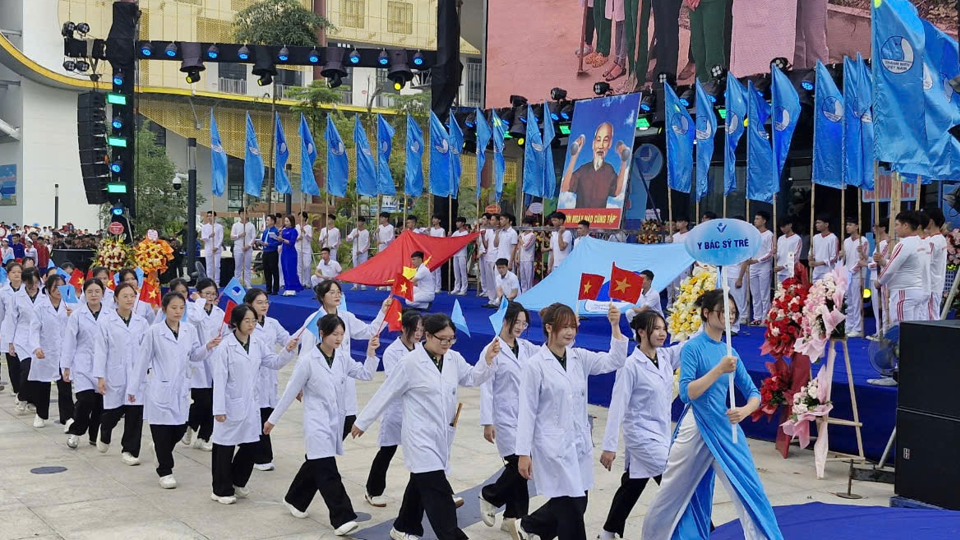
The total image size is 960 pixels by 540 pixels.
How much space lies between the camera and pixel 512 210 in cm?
3547

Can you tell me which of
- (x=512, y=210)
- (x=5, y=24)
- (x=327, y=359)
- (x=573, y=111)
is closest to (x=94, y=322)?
(x=327, y=359)

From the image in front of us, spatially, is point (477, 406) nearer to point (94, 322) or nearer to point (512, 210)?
point (94, 322)

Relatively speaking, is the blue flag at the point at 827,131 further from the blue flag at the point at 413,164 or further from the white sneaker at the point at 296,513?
the blue flag at the point at 413,164

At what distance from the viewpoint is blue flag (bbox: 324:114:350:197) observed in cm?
2003

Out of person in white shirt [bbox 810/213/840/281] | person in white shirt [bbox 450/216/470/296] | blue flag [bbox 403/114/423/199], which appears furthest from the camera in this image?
blue flag [bbox 403/114/423/199]

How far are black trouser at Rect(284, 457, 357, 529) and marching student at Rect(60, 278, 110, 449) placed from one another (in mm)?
2943

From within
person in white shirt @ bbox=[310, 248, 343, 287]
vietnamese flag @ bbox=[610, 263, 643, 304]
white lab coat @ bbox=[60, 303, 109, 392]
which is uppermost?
vietnamese flag @ bbox=[610, 263, 643, 304]

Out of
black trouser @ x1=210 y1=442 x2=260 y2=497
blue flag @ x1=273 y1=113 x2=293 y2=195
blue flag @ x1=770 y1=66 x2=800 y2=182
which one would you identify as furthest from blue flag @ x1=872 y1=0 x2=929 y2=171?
blue flag @ x1=273 y1=113 x2=293 y2=195

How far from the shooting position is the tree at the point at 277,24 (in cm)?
3462

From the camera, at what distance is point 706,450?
5320 mm

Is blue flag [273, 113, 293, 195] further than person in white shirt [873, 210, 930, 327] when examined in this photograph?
Yes

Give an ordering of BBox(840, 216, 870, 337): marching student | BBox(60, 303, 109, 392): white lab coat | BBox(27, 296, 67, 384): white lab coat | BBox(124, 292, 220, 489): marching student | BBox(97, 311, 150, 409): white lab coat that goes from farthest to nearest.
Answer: BBox(840, 216, 870, 337): marching student < BBox(27, 296, 67, 384): white lab coat < BBox(60, 303, 109, 392): white lab coat < BBox(97, 311, 150, 409): white lab coat < BBox(124, 292, 220, 489): marching student

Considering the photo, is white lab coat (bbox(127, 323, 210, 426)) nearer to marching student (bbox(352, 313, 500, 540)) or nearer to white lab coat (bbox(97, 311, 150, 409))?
white lab coat (bbox(97, 311, 150, 409))

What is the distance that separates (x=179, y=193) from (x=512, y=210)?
40.9ft
